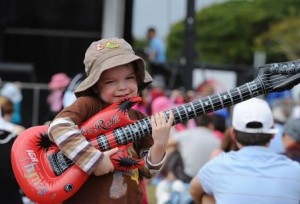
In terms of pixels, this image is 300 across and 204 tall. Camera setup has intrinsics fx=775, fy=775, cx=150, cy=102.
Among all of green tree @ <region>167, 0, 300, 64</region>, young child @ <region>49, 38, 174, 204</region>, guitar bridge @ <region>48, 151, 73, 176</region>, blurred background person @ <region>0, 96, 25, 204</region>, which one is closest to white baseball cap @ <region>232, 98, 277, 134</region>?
young child @ <region>49, 38, 174, 204</region>

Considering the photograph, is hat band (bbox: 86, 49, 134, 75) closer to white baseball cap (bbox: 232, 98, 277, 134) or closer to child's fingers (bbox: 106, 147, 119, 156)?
child's fingers (bbox: 106, 147, 119, 156)

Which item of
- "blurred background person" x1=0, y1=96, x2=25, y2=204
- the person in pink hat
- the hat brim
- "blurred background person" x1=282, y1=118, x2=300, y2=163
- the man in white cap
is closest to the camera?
the hat brim

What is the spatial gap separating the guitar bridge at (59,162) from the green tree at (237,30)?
248ft

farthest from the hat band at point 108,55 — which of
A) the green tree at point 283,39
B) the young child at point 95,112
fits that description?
the green tree at point 283,39

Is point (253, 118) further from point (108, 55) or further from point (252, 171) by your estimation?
point (108, 55)

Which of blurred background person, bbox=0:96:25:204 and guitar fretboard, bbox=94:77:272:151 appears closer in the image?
guitar fretboard, bbox=94:77:272:151

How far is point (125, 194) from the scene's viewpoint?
11.0ft

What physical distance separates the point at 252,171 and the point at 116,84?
3.09ft

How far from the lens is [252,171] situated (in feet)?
12.8

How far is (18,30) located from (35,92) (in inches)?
181

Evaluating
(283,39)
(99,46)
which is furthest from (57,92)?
(283,39)

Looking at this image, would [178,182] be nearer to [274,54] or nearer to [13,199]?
[13,199]

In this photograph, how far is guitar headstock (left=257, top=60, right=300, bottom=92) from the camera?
10.6 feet

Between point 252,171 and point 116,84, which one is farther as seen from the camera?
point 252,171
